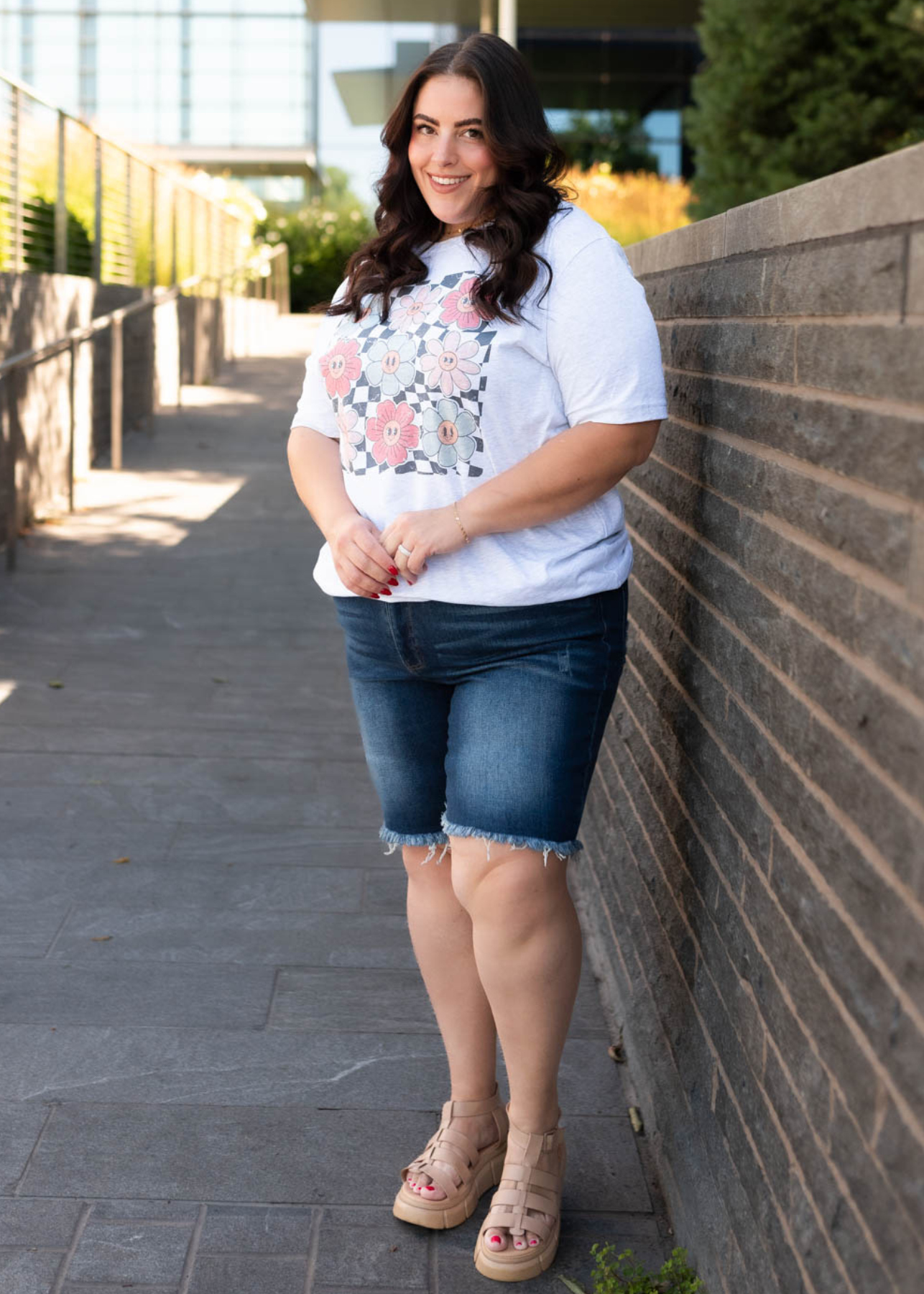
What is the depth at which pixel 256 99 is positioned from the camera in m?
37.9

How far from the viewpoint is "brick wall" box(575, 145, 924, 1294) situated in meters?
1.50

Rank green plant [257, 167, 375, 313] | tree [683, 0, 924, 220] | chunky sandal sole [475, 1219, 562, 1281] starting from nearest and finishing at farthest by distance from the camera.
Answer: chunky sandal sole [475, 1219, 562, 1281] → tree [683, 0, 924, 220] → green plant [257, 167, 375, 313]

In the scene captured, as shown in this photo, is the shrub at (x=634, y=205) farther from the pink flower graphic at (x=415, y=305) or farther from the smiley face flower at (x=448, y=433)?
the smiley face flower at (x=448, y=433)

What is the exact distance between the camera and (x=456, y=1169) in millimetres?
2551

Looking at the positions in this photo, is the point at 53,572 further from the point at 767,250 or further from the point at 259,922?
the point at 767,250

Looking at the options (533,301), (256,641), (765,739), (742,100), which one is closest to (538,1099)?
(765,739)

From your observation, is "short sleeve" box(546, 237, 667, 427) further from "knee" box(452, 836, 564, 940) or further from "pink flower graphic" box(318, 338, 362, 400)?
"knee" box(452, 836, 564, 940)

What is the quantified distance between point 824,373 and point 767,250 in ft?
1.43

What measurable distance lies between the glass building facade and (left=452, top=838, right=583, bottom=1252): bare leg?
37.4m

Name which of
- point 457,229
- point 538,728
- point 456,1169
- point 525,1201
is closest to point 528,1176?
point 525,1201

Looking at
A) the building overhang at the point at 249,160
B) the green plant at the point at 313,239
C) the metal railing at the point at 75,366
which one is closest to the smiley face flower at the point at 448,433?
the metal railing at the point at 75,366

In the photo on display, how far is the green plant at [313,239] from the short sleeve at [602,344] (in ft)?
93.7

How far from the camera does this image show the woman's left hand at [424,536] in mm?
2193

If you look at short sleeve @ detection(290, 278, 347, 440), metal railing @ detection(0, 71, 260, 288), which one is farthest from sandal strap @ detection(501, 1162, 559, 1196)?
metal railing @ detection(0, 71, 260, 288)
